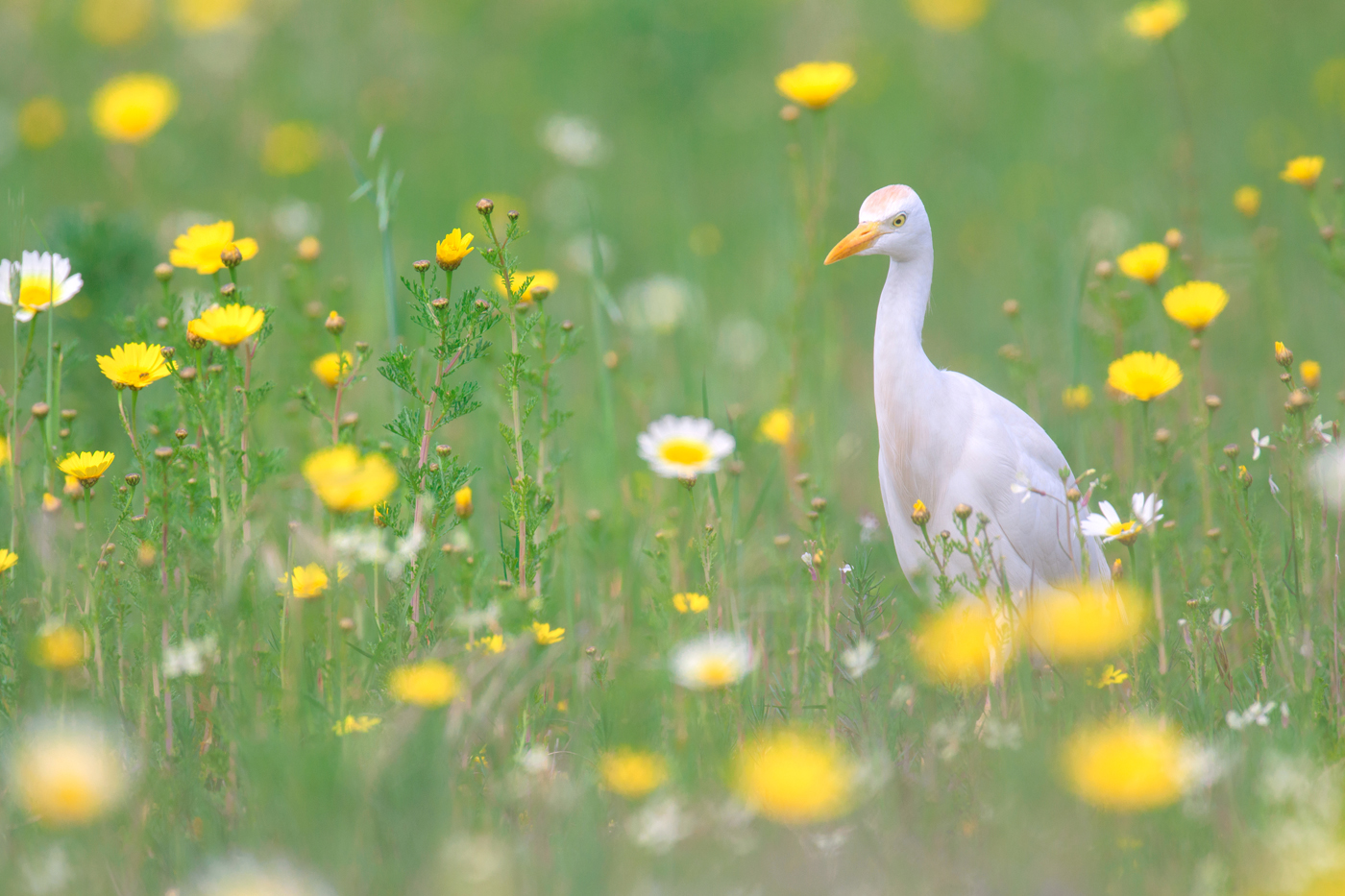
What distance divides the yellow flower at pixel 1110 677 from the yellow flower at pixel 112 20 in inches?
320

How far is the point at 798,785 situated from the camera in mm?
1559

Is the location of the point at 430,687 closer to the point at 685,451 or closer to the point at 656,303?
the point at 685,451

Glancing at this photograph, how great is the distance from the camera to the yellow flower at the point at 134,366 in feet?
7.27

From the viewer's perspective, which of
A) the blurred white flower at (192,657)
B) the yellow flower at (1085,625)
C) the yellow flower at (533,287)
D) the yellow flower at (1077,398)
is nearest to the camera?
the yellow flower at (1085,625)

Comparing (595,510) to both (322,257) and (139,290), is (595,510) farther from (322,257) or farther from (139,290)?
(322,257)

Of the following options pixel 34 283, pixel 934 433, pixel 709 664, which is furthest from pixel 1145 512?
pixel 34 283

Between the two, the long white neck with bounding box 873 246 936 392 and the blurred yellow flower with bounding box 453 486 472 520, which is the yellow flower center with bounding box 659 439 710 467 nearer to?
the blurred yellow flower with bounding box 453 486 472 520

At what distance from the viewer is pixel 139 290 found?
4051mm

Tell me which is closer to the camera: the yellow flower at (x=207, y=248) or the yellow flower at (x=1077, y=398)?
the yellow flower at (x=207, y=248)

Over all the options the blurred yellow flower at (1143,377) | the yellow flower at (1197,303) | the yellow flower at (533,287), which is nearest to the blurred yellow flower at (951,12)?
the yellow flower at (533,287)

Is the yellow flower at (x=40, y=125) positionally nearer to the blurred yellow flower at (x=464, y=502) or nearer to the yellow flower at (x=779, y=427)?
the yellow flower at (x=779, y=427)

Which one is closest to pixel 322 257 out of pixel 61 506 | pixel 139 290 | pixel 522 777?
pixel 139 290

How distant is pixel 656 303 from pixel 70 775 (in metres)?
3.94

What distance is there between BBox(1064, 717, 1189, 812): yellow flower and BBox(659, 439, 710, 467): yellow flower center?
79cm
